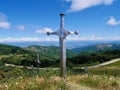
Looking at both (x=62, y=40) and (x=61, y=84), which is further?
(x=62, y=40)

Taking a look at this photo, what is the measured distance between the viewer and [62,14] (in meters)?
16.0

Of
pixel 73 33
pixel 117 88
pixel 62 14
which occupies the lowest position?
pixel 117 88

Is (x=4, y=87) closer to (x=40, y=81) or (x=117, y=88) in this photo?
(x=40, y=81)

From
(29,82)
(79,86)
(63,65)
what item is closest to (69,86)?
(79,86)

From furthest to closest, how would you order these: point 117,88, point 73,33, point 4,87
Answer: point 73,33 < point 117,88 < point 4,87

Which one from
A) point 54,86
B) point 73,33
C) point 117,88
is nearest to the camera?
point 54,86

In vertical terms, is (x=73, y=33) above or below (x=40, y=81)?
above

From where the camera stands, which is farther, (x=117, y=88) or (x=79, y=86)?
(x=117, y=88)

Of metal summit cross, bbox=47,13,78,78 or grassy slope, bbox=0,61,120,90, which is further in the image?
metal summit cross, bbox=47,13,78,78

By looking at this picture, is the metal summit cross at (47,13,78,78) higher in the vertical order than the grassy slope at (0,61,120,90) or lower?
higher

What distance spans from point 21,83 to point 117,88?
4194 millimetres

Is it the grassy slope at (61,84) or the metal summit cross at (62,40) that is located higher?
the metal summit cross at (62,40)

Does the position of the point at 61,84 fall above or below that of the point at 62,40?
below

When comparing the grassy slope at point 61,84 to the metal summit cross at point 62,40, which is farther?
the metal summit cross at point 62,40
